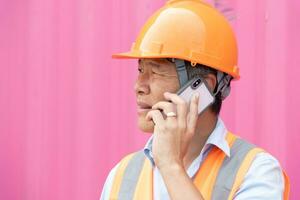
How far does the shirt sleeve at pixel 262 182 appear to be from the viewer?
2.25m

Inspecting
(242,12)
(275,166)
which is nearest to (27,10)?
(242,12)

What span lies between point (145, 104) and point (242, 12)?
37.4 inches

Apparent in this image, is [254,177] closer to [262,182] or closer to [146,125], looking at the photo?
[262,182]

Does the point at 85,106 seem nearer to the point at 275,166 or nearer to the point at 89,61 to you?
the point at 89,61

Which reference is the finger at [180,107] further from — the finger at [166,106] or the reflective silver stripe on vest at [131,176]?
the reflective silver stripe on vest at [131,176]

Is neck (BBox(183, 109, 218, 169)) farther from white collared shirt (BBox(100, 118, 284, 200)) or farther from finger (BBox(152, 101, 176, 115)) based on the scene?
finger (BBox(152, 101, 176, 115))

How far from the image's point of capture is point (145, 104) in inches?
95.8

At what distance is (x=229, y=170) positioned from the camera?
2355 millimetres

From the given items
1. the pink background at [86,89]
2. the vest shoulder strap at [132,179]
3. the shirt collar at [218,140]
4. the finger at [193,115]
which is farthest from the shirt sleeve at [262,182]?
the pink background at [86,89]

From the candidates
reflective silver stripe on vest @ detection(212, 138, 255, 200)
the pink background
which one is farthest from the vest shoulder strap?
the pink background

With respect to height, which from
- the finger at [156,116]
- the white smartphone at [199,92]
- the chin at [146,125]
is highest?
the white smartphone at [199,92]

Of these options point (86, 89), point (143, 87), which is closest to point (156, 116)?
point (143, 87)

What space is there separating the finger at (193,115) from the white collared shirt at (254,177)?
15 cm

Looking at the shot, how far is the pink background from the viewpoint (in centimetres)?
312
